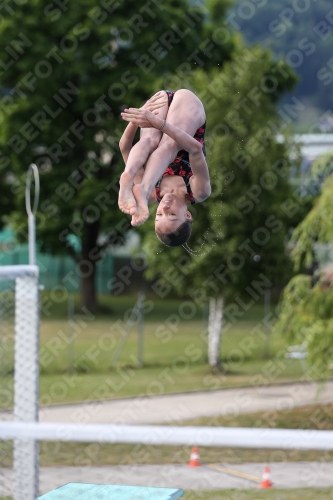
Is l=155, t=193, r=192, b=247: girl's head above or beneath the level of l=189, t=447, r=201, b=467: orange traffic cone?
above

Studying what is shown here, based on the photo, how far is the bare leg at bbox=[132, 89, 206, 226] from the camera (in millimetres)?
4742

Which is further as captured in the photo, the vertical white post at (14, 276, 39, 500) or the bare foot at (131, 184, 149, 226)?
the vertical white post at (14, 276, 39, 500)

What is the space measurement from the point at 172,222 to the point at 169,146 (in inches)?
14.7

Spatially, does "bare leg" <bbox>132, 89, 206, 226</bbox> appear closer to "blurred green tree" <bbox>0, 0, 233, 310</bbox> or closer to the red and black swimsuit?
the red and black swimsuit

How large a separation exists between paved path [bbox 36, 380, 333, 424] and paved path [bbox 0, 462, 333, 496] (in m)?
2.63

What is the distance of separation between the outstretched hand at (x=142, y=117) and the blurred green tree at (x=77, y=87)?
70.5 feet

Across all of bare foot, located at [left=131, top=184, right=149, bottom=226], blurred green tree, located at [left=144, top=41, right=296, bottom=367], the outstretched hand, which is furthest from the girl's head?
blurred green tree, located at [left=144, top=41, right=296, bottom=367]

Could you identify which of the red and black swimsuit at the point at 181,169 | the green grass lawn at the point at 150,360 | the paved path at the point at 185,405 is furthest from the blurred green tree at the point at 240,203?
the red and black swimsuit at the point at 181,169

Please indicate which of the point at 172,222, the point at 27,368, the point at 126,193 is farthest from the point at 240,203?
the point at 126,193

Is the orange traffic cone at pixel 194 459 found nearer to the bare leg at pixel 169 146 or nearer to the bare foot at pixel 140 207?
the bare leg at pixel 169 146

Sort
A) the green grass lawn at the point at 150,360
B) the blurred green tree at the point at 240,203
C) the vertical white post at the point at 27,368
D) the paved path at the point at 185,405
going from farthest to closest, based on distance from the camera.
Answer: the green grass lawn at the point at 150,360
the blurred green tree at the point at 240,203
the paved path at the point at 185,405
the vertical white post at the point at 27,368

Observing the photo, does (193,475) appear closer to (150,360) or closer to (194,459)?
(194,459)

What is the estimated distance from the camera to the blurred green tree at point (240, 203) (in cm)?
1653

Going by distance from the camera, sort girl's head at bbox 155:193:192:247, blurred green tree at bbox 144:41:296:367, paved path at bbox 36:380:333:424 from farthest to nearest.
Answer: blurred green tree at bbox 144:41:296:367 < paved path at bbox 36:380:333:424 < girl's head at bbox 155:193:192:247
